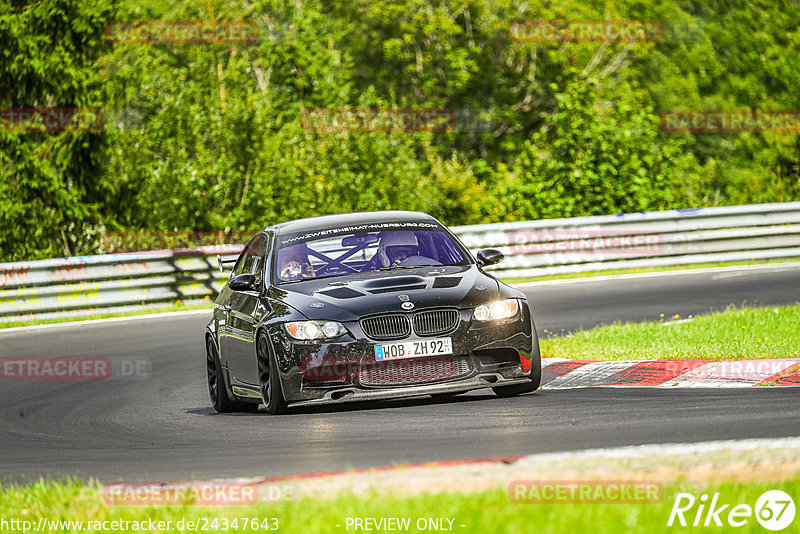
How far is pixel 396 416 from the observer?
9.05m

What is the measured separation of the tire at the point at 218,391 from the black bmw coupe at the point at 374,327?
0.22 meters

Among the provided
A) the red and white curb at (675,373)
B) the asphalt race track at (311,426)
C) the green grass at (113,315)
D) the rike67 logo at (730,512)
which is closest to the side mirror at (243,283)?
the asphalt race track at (311,426)

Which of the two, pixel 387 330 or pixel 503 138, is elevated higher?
pixel 387 330

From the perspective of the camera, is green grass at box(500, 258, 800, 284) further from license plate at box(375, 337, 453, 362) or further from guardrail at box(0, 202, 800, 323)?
license plate at box(375, 337, 453, 362)

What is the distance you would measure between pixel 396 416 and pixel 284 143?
55.5ft

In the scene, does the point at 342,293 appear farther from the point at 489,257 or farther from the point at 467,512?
the point at 467,512

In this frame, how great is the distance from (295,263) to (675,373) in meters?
3.20

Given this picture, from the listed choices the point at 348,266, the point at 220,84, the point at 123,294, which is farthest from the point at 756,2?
the point at 348,266

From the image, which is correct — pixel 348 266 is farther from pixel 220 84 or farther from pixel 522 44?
pixel 522 44

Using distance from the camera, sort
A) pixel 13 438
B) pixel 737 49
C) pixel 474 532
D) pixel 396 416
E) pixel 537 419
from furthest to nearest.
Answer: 1. pixel 737 49
2. pixel 13 438
3. pixel 396 416
4. pixel 537 419
5. pixel 474 532

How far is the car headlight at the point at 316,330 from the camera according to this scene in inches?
362

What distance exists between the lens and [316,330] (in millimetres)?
9234

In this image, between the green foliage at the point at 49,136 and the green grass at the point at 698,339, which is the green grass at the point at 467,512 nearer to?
the green grass at the point at 698,339

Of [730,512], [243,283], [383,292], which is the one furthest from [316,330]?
[730,512]
